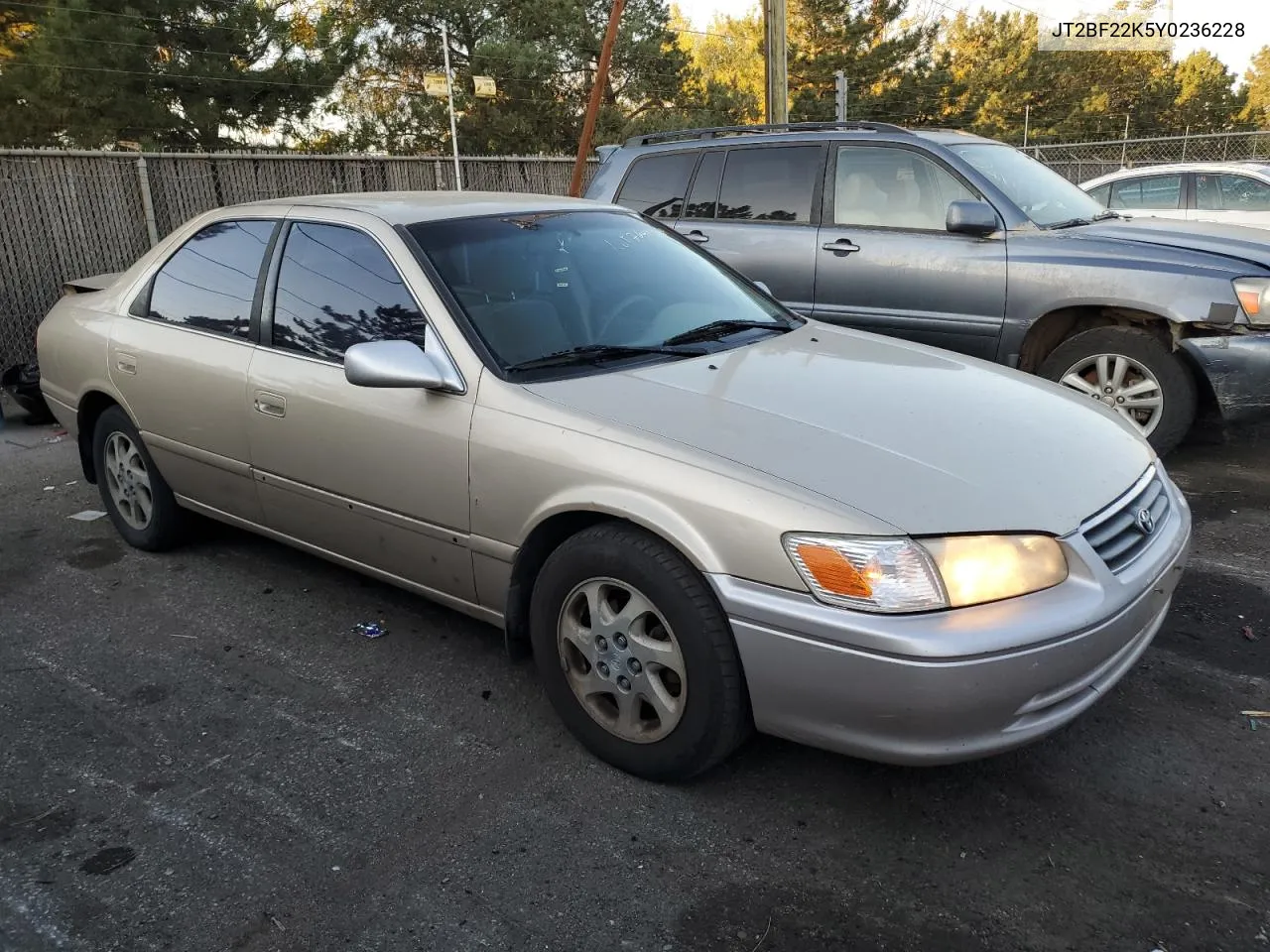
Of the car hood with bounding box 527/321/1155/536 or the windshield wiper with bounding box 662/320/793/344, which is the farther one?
the windshield wiper with bounding box 662/320/793/344

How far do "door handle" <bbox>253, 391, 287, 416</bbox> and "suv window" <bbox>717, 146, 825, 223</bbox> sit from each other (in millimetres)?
3886

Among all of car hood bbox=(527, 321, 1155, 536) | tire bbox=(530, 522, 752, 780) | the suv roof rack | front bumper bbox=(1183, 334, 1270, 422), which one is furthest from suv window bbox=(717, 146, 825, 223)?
tire bbox=(530, 522, 752, 780)

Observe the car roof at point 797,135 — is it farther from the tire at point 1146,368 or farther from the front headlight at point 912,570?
the front headlight at point 912,570

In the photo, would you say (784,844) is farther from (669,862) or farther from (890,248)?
(890,248)

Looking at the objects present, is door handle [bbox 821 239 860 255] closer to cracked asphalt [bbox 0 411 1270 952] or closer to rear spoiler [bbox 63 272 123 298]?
cracked asphalt [bbox 0 411 1270 952]

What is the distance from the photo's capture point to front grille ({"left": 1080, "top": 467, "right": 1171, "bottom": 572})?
100 inches

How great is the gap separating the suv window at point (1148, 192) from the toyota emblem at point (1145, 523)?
8.91m

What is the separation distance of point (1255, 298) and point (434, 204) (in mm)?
4127

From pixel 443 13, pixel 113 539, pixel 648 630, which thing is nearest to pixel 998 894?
pixel 648 630

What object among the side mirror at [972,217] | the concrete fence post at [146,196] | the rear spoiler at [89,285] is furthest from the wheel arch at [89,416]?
the concrete fence post at [146,196]

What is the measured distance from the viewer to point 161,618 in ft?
13.2

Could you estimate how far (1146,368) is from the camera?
536 cm

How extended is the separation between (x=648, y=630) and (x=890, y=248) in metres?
4.05

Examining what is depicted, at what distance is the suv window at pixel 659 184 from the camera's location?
6.95m
